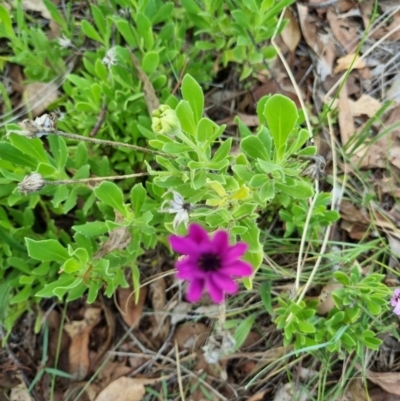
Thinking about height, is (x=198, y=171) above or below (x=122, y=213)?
above

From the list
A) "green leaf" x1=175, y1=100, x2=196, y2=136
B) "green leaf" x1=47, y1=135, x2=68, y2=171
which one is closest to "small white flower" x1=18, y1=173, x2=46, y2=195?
"green leaf" x1=47, y1=135, x2=68, y2=171

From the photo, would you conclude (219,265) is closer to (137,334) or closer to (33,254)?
(33,254)

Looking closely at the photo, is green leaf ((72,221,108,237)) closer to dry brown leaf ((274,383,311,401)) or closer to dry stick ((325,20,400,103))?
dry brown leaf ((274,383,311,401))

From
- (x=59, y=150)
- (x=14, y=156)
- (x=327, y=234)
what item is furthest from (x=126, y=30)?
(x=327, y=234)

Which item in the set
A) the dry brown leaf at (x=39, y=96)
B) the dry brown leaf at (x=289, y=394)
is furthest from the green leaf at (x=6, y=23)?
the dry brown leaf at (x=289, y=394)

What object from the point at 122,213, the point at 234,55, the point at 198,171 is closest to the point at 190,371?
the point at 122,213

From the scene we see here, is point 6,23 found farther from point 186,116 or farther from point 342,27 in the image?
point 342,27

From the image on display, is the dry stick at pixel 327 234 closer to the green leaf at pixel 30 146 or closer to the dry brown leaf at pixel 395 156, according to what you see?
the dry brown leaf at pixel 395 156
